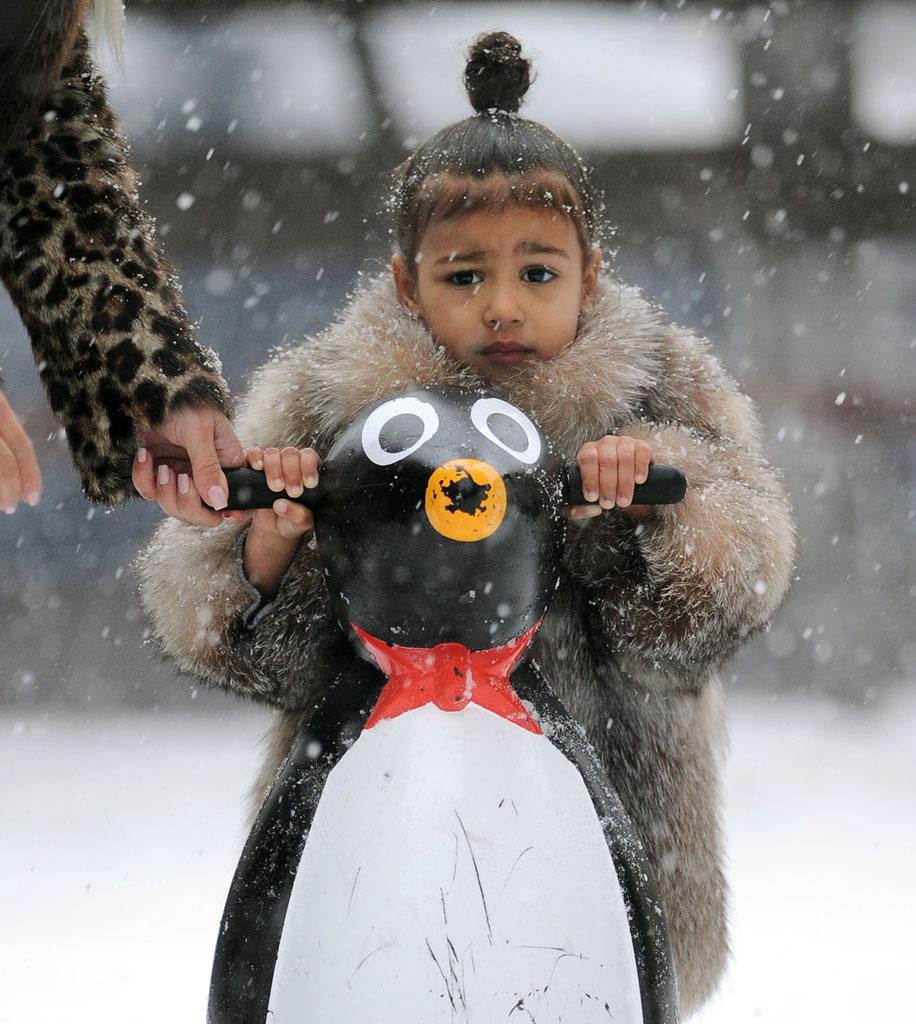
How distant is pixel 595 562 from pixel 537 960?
0.34m

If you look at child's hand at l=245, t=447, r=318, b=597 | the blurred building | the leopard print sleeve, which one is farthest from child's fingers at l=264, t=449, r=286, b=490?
the blurred building

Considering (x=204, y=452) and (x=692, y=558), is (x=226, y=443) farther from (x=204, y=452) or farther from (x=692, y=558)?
(x=692, y=558)

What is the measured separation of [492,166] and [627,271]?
1691 millimetres

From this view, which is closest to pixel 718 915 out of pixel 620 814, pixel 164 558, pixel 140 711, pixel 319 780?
pixel 620 814

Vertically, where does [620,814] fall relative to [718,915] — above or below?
above

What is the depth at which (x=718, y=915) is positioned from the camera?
1.13m

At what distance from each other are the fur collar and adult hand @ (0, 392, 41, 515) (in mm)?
251

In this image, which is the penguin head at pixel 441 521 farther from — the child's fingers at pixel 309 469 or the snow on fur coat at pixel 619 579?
the snow on fur coat at pixel 619 579

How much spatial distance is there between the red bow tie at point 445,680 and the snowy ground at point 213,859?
885 millimetres

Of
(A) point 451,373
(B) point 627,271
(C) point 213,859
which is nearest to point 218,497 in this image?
(A) point 451,373

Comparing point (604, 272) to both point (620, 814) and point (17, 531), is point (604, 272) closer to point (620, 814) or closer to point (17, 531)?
point (620, 814)

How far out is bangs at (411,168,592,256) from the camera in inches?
41.9

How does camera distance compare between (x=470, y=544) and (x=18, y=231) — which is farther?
(x=18, y=231)

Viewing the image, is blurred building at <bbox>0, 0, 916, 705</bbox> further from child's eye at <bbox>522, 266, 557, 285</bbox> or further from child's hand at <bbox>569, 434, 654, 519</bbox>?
child's hand at <bbox>569, 434, 654, 519</bbox>
